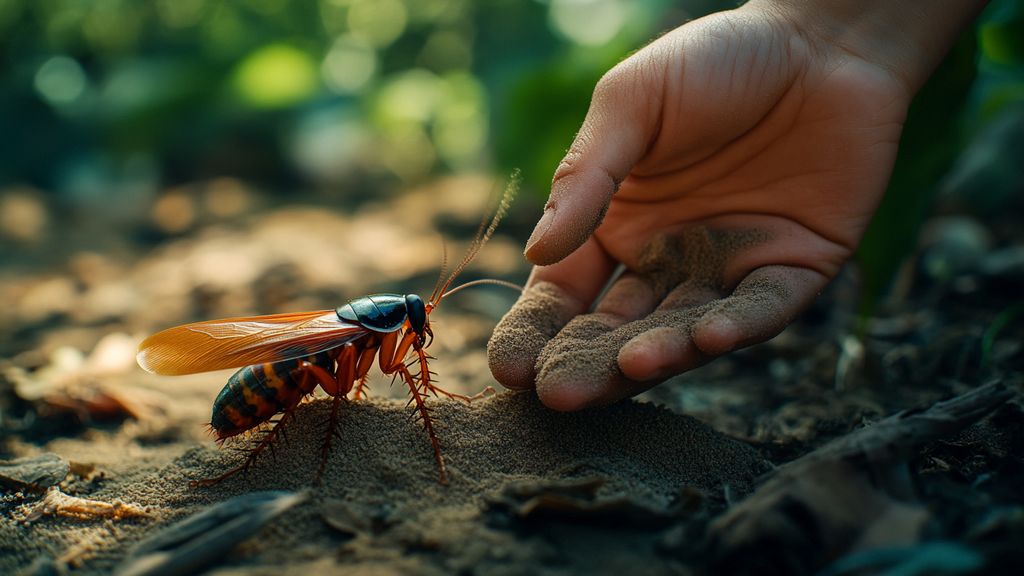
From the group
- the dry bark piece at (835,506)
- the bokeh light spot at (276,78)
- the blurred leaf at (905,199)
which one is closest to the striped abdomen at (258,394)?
the dry bark piece at (835,506)

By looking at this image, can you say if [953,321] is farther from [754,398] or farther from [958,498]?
[958,498]

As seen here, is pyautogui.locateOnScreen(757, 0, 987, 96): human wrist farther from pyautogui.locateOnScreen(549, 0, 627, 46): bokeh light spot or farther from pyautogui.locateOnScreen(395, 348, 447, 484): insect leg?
pyautogui.locateOnScreen(549, 0, 627, 46): bokeh light spot

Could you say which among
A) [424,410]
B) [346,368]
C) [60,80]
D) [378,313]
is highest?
[60,80]

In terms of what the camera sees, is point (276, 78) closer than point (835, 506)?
No

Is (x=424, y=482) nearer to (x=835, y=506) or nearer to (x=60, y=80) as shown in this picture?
(x=835, y=506)

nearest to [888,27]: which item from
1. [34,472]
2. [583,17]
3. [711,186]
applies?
[711,186]
